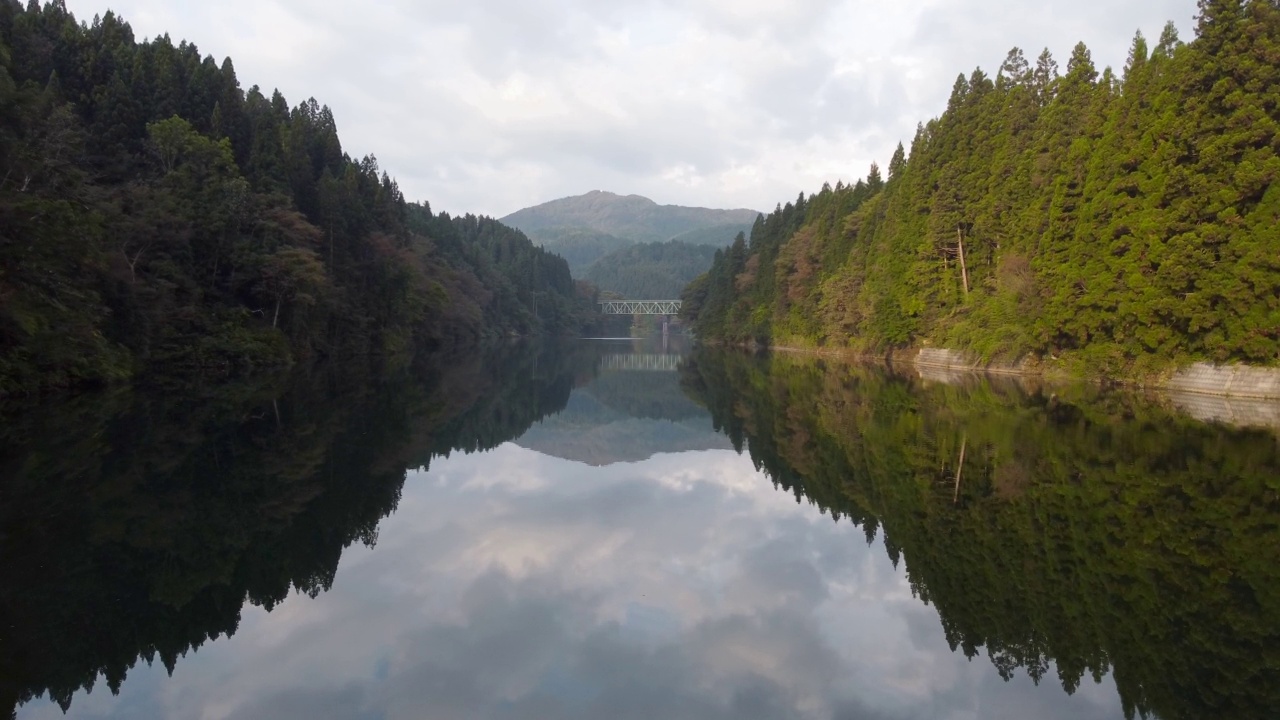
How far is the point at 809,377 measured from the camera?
118 feet

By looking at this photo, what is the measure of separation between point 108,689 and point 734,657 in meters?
4.16

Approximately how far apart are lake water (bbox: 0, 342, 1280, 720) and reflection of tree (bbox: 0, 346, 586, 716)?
5 centimetres

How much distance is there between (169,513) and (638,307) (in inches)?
6893

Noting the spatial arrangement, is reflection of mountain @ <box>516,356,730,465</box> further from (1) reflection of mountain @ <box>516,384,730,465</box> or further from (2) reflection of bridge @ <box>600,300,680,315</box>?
(2) reflection of bridge @ <box>600,300,680,315</box>

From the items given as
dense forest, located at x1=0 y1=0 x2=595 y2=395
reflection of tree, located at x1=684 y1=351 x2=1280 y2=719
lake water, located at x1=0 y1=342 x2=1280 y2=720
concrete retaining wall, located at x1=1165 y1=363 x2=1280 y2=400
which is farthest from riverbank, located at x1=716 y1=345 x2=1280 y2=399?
dense forest, located at x1=0 y1=0 x2=595 y2=395

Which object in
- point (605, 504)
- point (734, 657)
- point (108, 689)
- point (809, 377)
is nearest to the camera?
point (108, 689)

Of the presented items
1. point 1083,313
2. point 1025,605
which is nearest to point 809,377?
point 1083,313

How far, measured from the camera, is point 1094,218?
30.0 meters

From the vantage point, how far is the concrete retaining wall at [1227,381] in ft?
76.1

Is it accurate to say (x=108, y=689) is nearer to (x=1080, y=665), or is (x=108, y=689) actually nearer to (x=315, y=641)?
(x=315, y=641)

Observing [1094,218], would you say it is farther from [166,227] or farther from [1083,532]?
[166,227]

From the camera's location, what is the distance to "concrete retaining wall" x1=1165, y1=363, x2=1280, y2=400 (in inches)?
913

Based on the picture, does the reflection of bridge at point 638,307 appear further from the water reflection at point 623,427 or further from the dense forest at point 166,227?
the water reflection at point 623,427

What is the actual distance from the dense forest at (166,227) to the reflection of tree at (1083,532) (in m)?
18.0
